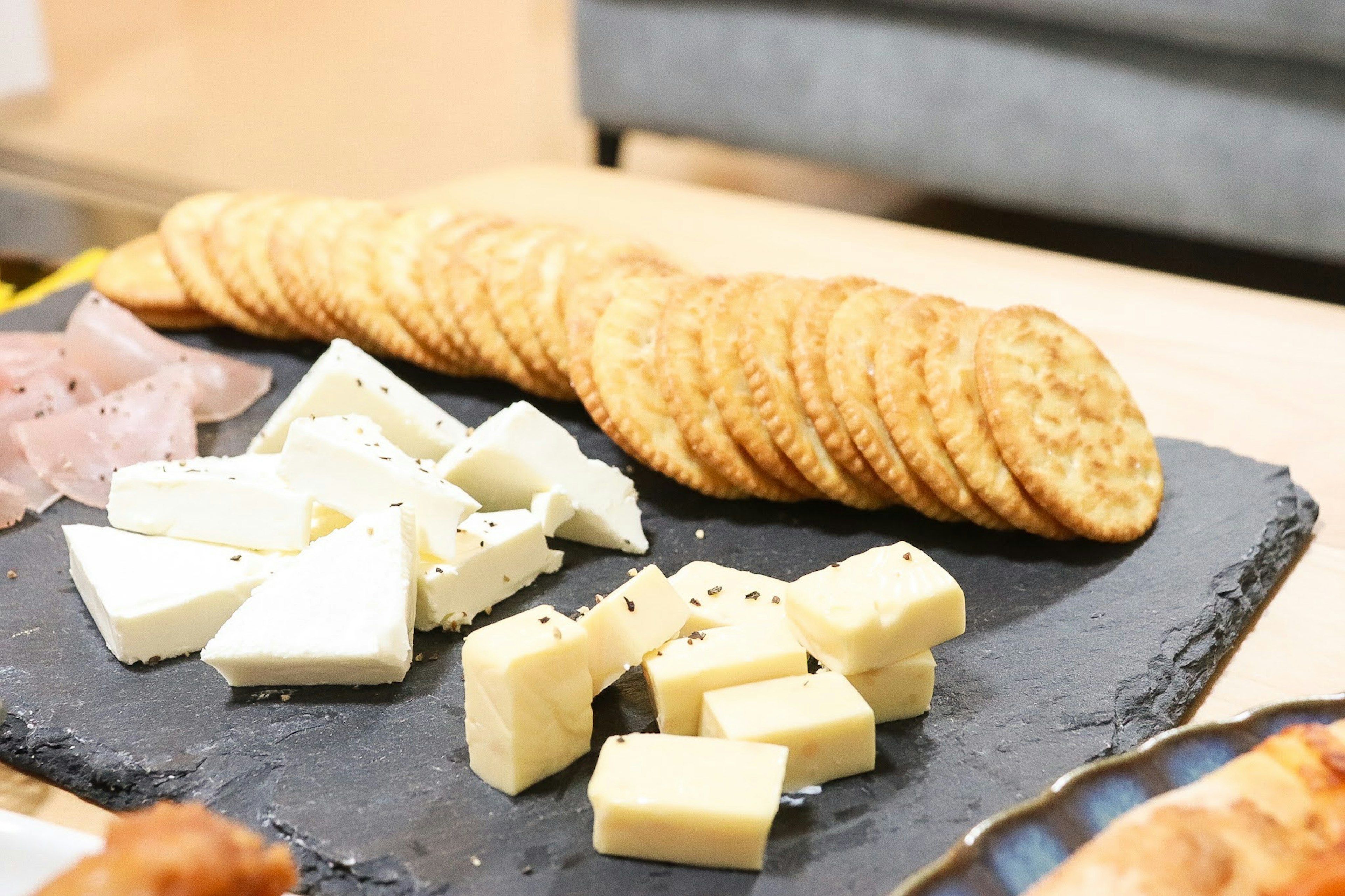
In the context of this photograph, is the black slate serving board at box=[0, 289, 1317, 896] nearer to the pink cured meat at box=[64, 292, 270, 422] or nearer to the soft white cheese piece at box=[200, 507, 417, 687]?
the soft white cheese piece at box=[200, 507, 417, 687]

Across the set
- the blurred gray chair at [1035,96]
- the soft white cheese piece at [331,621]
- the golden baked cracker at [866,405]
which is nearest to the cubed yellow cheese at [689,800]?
the soft white cheese piece at [331,621]

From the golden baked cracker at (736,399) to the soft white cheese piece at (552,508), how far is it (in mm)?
301

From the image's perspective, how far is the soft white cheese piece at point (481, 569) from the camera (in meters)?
1.79

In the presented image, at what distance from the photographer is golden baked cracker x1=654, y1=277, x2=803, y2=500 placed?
2074 millimetres

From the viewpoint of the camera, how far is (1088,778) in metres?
1.23

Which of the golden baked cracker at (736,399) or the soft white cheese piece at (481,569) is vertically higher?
the golden baked cracker at (736,399)

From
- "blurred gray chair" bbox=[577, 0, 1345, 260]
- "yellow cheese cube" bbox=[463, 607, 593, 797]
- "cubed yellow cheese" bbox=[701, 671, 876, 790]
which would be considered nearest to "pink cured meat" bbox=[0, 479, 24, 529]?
"yellow cheese cube" bbox=[463, 607, 593, 797]

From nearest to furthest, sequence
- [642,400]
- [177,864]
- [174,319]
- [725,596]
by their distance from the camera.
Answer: [177,864] < [725,596] < [642,400] < [174,319]

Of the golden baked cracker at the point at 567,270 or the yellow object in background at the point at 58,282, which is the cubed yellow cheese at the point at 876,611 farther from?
the yellow object in background at the point at 58,282

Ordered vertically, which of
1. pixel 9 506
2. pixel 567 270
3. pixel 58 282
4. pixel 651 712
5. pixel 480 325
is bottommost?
pixel 58 282

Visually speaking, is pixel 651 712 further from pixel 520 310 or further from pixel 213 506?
pixel 520 310

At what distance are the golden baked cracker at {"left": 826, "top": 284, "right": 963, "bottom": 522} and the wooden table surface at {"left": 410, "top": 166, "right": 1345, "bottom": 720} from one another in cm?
52

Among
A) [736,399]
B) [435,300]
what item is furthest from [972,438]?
[435,300]

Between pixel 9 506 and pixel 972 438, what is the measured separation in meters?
1.66
